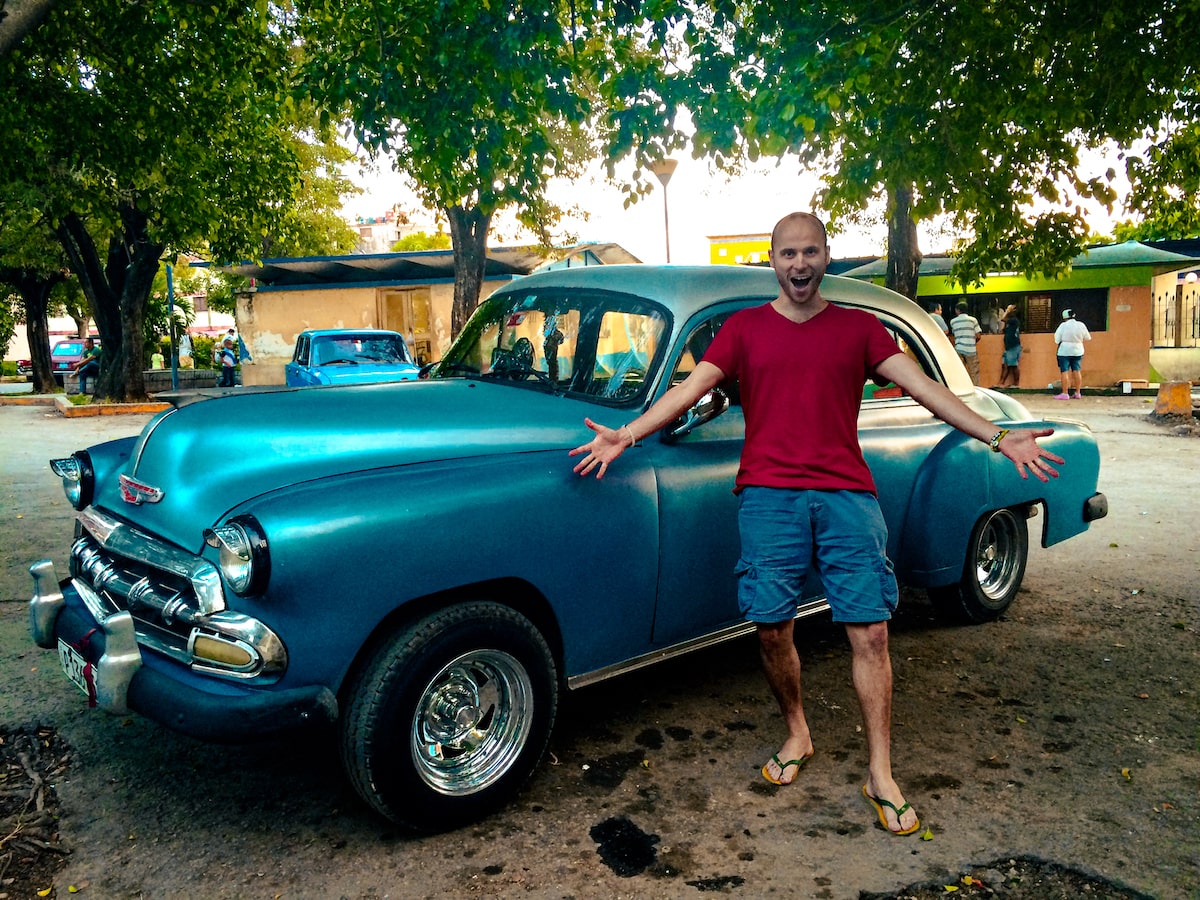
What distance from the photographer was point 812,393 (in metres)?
3.21

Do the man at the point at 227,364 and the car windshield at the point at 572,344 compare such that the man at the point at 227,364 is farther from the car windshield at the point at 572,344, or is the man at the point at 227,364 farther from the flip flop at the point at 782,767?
the flip flop at the point at 782,767

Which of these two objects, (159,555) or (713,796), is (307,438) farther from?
(713,796)

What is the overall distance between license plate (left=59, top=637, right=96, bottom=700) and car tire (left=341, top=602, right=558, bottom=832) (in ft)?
2.81

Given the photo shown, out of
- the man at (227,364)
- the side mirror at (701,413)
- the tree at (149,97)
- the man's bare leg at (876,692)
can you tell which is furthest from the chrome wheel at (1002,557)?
the man at (227,364)

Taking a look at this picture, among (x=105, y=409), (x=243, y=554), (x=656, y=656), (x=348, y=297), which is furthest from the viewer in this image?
(x=348, y=297)

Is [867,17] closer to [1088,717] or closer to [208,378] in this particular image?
[1088,717]

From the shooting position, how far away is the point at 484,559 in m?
2.99

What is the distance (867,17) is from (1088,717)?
4.70 metres

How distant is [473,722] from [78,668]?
50.5 inches

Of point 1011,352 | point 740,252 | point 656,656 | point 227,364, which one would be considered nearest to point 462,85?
point 656,656

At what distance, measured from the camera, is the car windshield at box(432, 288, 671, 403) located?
367 centimetres

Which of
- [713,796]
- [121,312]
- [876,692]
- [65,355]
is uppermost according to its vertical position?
[121,312]

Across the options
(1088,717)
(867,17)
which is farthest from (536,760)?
(867,17)

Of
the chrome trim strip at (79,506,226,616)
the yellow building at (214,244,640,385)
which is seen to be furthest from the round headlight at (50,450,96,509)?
the yellow building at (214,244,640,385)
